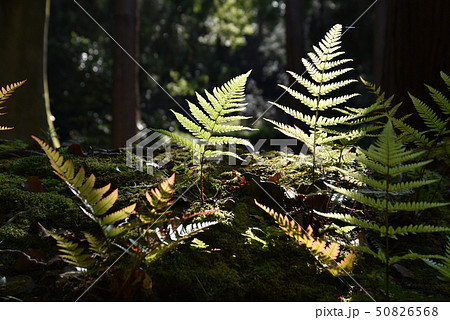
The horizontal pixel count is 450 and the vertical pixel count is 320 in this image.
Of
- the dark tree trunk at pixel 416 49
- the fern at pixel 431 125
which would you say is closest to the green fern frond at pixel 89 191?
the fern at pixel 431 125

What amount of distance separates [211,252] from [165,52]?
19.3 metres

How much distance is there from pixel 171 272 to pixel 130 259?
0.19 meters

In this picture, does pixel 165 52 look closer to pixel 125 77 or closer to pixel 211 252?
pixel 125 77

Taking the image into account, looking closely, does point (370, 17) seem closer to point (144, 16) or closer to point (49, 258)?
point (144, 16)

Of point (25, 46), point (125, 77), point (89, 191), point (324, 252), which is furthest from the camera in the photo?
point (125, 77)

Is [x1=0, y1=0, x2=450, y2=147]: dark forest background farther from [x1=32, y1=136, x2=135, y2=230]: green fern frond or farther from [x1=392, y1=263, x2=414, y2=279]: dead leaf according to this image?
[x1=392, y1=263, x2=414, y2=279]: dead leaf

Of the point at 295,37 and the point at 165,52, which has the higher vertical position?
the point at 165,52

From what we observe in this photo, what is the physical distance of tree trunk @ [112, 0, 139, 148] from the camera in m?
9.49

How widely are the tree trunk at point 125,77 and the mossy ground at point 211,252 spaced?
7.29m

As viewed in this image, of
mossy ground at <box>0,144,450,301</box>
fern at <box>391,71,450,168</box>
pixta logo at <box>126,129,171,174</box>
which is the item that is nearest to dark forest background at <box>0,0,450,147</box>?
pixta logo at <box>126,129,171,174</box>

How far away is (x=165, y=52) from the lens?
19.5 meters

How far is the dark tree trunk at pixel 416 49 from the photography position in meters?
3.28

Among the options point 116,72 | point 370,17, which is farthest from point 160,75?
point 370,17

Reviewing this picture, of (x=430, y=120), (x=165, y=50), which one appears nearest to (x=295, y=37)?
(x=430, y=120)
